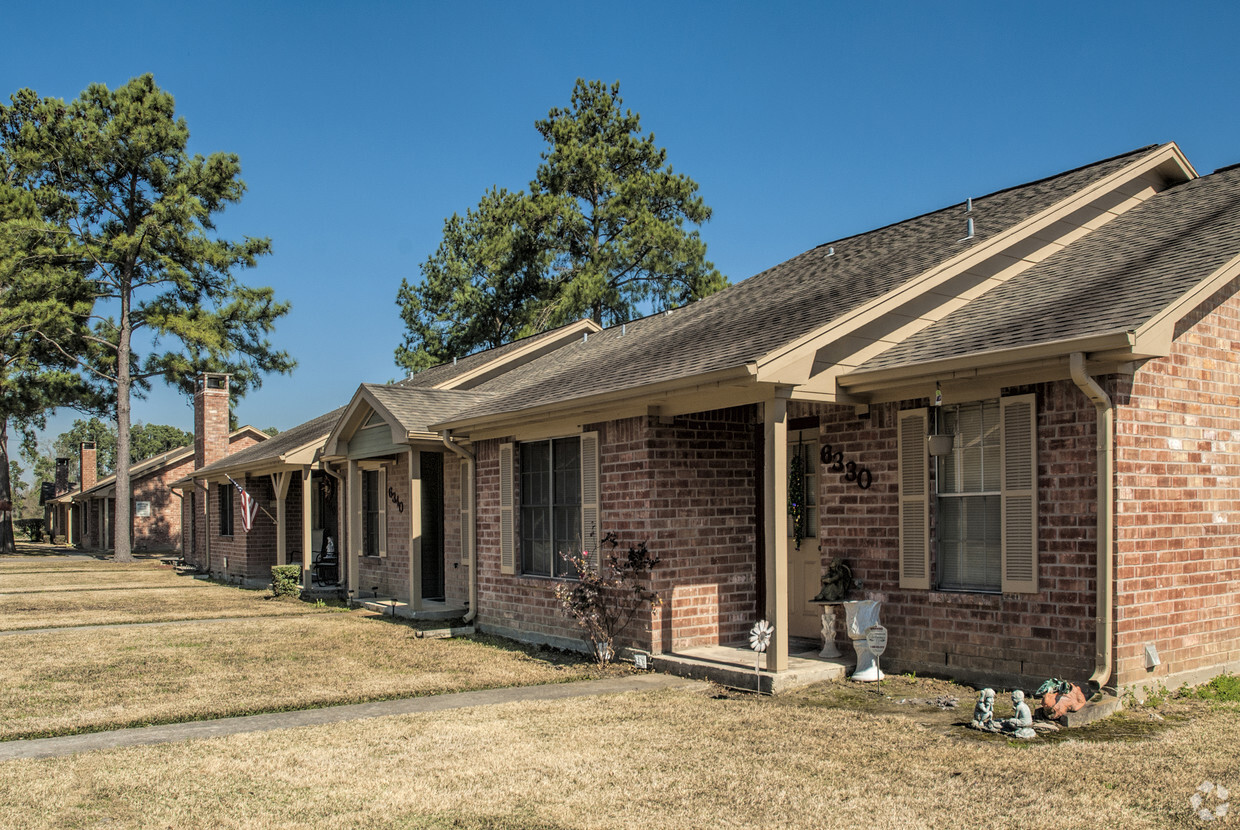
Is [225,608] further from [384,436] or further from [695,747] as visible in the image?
[695,747]

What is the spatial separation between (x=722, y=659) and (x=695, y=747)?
2726mm

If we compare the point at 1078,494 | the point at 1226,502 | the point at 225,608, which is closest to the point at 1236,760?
the point at 1078,494

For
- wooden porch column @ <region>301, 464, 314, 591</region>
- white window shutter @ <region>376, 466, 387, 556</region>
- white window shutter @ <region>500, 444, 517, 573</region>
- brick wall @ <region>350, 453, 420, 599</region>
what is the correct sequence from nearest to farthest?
1. white window shutter @ <region>500, 444, 517, 573</region>
2. brick wall @ <region>350, 453, 420, 599</region>
3. white window shutter @ <region>376, 466, 387, 556</region>
4. wooden porch column @ <region>301, 464, 314, 591</region>

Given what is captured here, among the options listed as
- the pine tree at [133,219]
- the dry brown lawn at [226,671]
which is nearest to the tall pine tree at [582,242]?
the pine tree at [133,219]

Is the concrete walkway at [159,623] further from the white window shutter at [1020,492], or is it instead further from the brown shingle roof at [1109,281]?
the white window shutter at [1020,492]

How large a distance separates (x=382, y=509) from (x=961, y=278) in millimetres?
11323

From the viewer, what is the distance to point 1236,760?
20.0ft

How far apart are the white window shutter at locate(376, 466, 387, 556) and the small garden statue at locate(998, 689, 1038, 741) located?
1258cm

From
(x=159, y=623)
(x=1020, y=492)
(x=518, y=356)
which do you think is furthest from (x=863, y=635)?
(x=518, y=356)

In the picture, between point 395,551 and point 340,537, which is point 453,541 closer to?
point 395,551

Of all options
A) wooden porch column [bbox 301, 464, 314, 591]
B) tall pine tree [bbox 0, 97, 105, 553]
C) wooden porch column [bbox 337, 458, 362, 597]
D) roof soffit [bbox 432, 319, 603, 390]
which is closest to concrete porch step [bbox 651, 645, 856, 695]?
wooden porch column [bbox 337, 458, 362, 597]

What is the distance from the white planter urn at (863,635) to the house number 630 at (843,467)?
1.12 m

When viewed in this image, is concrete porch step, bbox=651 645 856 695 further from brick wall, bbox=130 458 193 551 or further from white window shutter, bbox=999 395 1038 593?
brick wall, bbox=130 458 193 551

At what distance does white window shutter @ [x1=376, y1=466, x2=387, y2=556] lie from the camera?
57.5ft
